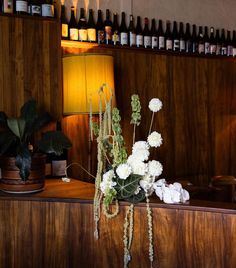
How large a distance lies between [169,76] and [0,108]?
1658mm

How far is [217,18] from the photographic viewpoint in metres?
3.96

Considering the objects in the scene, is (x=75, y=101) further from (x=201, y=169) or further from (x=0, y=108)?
(x=201, y=169)

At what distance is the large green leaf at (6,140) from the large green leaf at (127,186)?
1.76ft

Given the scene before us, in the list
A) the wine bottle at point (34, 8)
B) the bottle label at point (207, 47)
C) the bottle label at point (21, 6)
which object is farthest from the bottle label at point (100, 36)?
the bottle label at point (207, 47)

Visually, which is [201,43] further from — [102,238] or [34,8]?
[102,238]

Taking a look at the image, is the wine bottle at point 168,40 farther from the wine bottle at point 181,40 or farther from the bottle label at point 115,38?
the bottle label at point 115,38

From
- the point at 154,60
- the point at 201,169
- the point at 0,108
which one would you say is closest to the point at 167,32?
the point at 154,60

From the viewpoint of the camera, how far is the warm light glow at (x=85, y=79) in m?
2.42

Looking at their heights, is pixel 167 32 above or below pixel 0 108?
above

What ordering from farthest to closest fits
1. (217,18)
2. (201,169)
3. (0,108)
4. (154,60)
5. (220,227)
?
(217,18), (201,169), (154,60), (0,108), (220,227)

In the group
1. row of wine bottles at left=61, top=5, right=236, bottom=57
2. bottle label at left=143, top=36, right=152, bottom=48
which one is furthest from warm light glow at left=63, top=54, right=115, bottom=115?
bottle label at left=143, top=36, right=152, bottom=48

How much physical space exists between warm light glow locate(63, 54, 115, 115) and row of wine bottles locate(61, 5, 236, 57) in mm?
696

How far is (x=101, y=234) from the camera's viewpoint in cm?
164

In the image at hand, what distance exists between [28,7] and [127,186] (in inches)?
68.5
